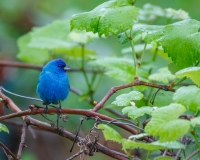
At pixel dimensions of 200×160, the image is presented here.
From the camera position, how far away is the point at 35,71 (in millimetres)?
5242

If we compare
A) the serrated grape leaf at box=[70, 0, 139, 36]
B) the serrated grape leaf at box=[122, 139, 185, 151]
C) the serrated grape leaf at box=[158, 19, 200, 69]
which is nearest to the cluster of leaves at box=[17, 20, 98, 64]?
the serrated grape leaf at box=[70, 0, 139, 36]

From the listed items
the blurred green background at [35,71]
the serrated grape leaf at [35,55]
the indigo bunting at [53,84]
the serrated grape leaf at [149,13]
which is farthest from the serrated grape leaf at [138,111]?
the blurred green background at [35,71]

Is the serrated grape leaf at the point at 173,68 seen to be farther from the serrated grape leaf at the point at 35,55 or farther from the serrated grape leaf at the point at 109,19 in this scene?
the serrated grape leaf at the point at 35,55

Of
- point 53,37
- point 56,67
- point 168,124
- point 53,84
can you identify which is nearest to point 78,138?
point 168,124

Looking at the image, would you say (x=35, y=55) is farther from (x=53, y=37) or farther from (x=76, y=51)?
(x=76, y=51)

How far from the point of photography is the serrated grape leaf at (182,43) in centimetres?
182

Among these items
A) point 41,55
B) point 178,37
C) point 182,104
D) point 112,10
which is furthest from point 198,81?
point 41,55

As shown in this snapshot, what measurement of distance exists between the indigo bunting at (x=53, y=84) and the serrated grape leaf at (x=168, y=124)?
4.86 ft

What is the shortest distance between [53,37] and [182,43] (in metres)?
1.92

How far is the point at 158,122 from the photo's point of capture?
1.35m

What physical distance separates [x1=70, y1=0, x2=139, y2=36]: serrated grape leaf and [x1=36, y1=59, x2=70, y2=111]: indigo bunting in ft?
3.09

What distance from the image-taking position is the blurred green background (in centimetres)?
486

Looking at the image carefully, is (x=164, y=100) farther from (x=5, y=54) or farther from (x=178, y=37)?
(x=5, y=54)

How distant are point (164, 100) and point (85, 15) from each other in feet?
2.76
